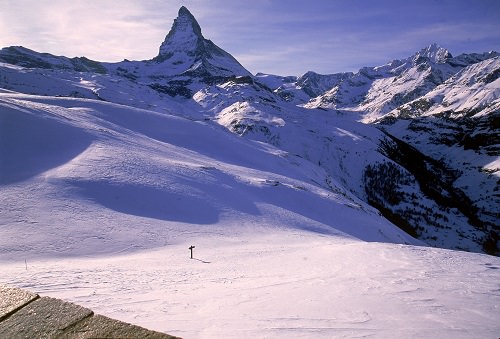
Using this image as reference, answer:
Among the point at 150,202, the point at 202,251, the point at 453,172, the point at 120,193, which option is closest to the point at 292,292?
the point at 202,251

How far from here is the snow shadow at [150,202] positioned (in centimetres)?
2191

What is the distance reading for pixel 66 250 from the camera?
14.4 meters

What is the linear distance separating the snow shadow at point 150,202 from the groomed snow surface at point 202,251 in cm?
14

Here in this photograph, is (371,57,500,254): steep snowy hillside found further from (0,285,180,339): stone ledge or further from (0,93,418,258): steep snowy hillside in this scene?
(0,285,180,339): stone ledge

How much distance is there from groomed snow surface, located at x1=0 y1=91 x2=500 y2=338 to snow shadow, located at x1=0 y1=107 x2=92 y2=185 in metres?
0.17

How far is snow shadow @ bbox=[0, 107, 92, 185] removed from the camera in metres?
24.1

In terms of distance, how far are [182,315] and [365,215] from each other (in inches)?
1379

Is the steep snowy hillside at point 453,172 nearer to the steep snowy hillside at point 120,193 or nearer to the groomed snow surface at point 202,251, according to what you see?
the steep snowy hillside at point 120,193

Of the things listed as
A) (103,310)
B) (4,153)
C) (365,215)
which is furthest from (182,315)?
(365,215)

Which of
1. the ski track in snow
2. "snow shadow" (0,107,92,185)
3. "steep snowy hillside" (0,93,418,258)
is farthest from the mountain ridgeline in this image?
the ski track in snow

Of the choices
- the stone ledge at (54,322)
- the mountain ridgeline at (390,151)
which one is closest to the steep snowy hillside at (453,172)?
the mountain ridgeline at (390,151)

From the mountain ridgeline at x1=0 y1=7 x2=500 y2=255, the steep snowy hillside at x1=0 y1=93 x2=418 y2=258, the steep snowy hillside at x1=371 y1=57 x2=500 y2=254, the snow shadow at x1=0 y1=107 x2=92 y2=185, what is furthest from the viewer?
the mountain ridgeline at x1=0 y1=7 x2=500 y2=255

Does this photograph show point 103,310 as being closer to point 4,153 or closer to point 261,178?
point 4,153

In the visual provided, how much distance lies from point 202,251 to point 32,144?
21.4 metres
